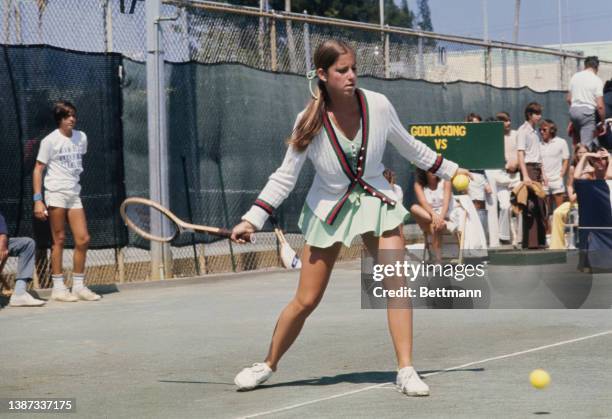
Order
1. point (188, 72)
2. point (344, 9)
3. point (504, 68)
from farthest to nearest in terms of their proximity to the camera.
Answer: point (344, 9) < point (504, 68) < point (188, 72)

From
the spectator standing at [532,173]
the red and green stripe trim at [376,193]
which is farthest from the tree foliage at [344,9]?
the red and green stripe trim at [376,193]

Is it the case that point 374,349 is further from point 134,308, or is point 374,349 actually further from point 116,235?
point 116,235

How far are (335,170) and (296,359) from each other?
1.98m

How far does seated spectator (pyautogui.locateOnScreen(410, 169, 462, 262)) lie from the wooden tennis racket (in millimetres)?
2644

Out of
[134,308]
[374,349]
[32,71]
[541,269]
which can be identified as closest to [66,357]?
[374,349]

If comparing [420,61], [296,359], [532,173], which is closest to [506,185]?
[532,173]

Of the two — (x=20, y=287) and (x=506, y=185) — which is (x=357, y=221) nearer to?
(x=20, y=287)

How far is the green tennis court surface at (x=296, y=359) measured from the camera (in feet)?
22.2

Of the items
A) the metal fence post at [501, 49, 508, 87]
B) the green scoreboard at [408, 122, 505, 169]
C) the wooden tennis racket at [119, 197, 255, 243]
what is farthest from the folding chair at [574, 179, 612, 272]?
the metal fence post at [501, 49, 508, 87]

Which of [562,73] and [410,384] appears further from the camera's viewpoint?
[562,73]

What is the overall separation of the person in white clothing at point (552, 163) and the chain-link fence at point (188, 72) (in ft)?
9.55

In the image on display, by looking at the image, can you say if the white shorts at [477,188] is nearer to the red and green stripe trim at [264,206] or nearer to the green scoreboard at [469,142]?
the green scoreboard at [469,142]

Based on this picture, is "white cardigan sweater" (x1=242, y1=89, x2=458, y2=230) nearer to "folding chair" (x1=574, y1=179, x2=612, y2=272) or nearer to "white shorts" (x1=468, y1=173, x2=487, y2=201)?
"folding chair" (x1=574, y1=179, x2=612, y2=272)

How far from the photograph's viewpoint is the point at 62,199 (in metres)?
12.6
